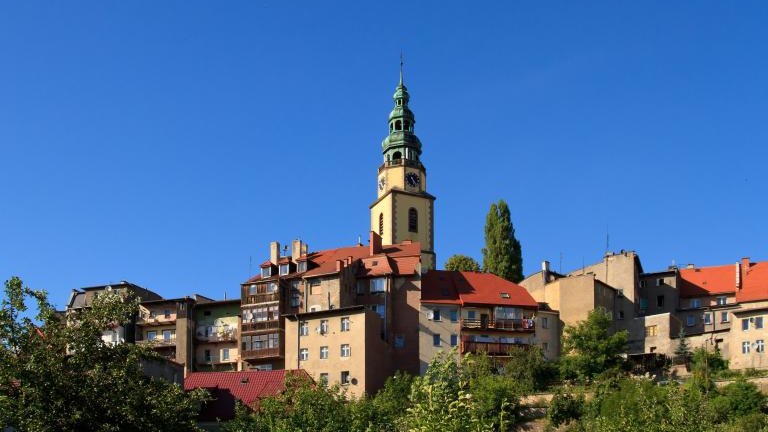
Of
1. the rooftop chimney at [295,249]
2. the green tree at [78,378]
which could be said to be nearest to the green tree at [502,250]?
the rooftop chimney at [295,249]

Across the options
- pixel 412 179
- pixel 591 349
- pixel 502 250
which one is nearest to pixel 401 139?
pixel 412 179

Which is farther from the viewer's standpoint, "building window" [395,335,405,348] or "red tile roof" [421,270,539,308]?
"red tile roof" [421,270,539,308]

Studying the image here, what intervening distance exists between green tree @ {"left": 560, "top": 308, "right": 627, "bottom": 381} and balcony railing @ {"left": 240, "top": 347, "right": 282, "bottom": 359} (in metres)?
22.1

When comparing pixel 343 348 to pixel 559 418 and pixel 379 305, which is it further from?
pixel 559 418

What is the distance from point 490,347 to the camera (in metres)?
86.4

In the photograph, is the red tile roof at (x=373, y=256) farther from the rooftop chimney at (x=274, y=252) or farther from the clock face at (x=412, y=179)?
the clock face at (x=412, y=179)

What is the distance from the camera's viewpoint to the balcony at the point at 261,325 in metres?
87.5

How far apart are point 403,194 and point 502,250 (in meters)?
11.4

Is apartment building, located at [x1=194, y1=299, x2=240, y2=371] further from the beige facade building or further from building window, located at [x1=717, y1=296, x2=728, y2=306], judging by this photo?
building window, located at [x1=717, y1=296, x2=728, y2=306]

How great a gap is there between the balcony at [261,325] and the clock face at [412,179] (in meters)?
28.8

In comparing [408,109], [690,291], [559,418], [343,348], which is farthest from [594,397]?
[408,109]

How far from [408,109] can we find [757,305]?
145 ft

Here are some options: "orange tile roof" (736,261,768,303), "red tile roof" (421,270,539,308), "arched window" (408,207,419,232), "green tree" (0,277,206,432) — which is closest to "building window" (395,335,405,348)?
"red tile roof" (421,270,539,308)

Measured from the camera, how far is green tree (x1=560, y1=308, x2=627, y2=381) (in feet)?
266
